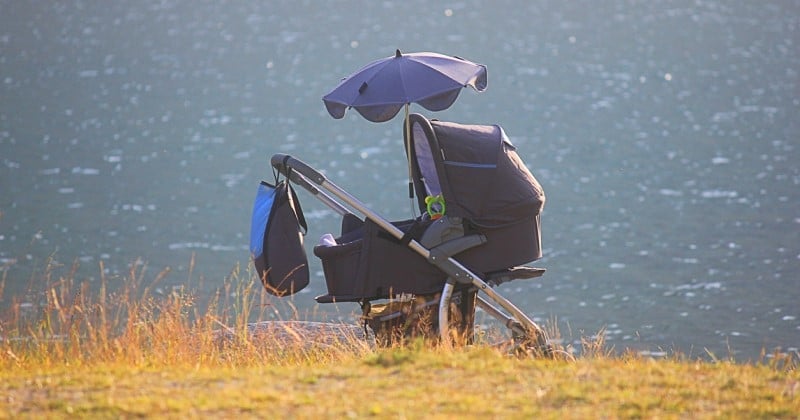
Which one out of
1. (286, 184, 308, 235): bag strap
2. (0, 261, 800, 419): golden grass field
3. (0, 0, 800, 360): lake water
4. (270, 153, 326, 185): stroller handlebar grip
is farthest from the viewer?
(0, 0, 800, 360): lake water

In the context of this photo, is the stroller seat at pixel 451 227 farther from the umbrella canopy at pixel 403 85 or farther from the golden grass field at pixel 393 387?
the golden grass field at pixel 393 387

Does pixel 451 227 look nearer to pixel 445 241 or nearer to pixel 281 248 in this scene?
pixel 445 241

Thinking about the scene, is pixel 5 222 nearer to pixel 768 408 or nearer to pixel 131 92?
pixel 131 92

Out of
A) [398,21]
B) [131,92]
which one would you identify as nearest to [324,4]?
[398,21]

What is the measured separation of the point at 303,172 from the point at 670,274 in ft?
46.5

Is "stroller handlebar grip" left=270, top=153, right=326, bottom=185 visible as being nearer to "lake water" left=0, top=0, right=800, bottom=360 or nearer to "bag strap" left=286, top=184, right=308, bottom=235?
"bag strap" left=286, top=184, right=308, bottom=235

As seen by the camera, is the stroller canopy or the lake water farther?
the lake water

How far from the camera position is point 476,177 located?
23.0 ft

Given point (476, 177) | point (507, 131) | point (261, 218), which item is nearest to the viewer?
point (476, 177)

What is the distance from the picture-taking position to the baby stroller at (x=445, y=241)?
702 centimetres

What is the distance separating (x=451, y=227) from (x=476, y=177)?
0.30 meters

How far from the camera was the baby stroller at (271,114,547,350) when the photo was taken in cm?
702

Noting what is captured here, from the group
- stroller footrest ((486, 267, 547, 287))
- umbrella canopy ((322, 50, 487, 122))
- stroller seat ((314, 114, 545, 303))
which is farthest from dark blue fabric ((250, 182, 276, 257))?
stroller footrest ((486, 267, 547, 287))

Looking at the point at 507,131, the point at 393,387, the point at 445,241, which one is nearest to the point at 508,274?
the point at 445,241
